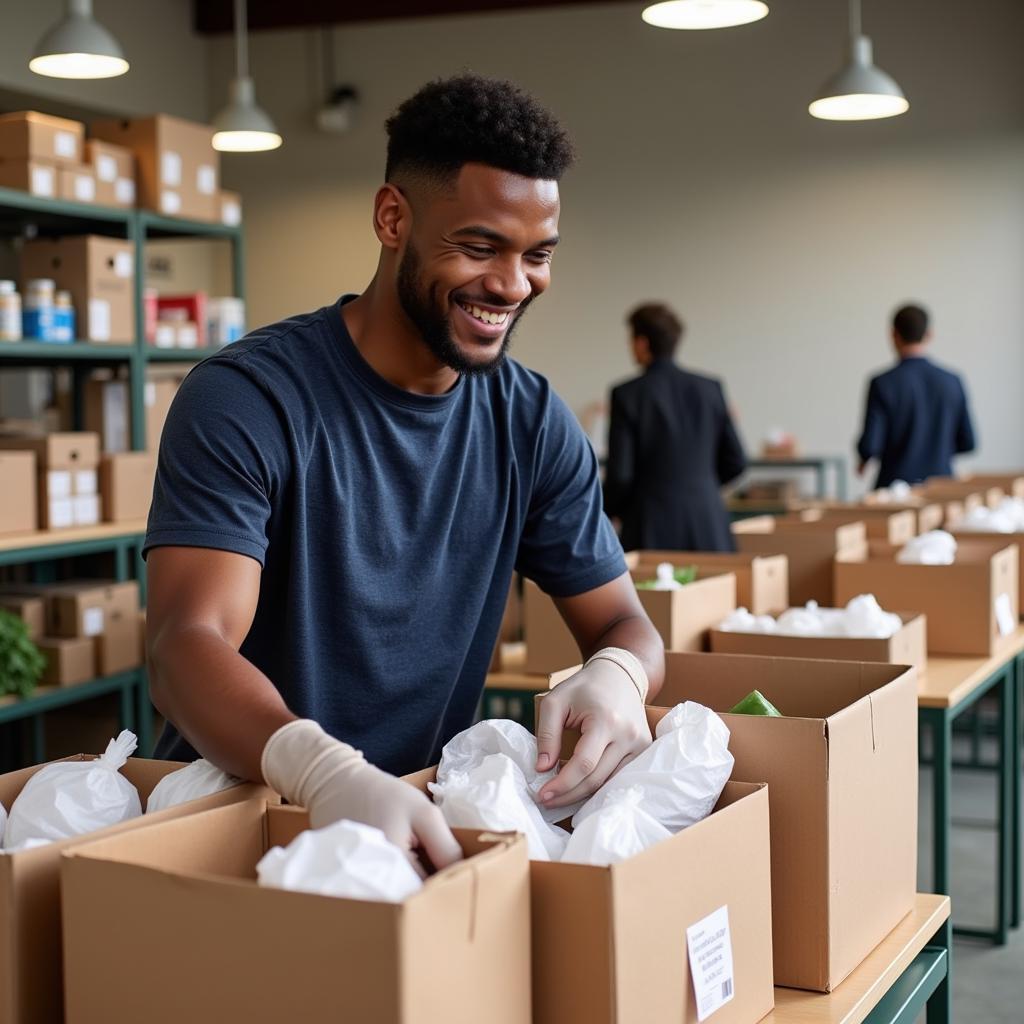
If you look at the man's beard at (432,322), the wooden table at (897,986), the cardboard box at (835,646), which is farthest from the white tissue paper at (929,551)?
A: the man's beard at (432,322)

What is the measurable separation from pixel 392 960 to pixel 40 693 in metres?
3.46

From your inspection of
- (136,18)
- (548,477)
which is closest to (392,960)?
(548,477)

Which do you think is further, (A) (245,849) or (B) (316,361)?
(B) (316,361)

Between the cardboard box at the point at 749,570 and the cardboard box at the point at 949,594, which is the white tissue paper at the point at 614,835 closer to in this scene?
the cardboard box at the point at 749,570

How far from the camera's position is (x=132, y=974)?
89 cm

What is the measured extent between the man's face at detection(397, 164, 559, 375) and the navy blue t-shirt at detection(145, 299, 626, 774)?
12 cm

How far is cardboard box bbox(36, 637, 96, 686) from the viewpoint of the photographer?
4.09 meters

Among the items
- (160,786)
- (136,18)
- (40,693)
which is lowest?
(40,693)

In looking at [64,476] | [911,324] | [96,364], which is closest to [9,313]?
[64,476]

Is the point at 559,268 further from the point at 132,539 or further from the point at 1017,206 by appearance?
the point at 132,539

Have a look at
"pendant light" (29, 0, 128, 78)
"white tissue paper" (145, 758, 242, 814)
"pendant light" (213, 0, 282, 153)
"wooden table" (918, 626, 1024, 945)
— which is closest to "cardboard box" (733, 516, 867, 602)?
"wooden table" (918, 626, 1024, 945)

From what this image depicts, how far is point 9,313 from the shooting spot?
13.8ft

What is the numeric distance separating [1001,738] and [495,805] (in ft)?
8.62

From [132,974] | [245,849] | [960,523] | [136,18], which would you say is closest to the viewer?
[132,974]
